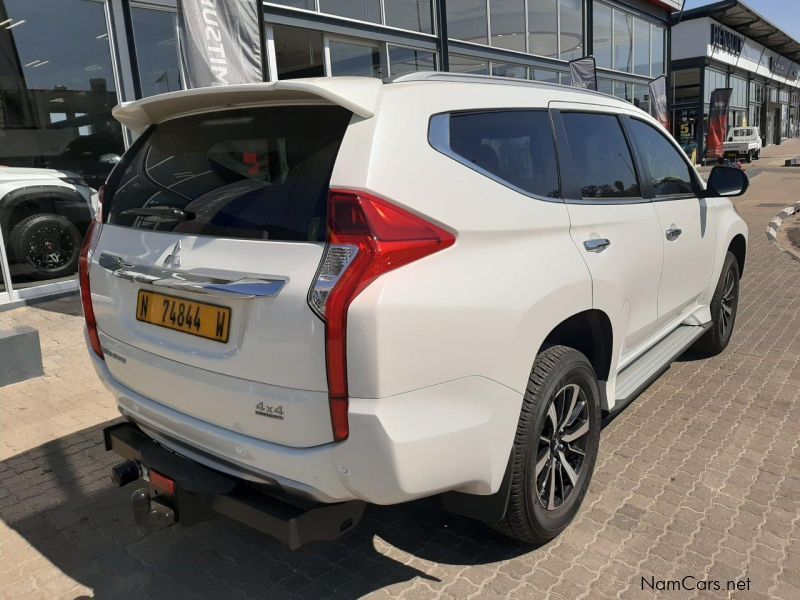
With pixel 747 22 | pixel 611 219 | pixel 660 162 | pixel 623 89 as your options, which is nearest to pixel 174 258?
pixel 611 219

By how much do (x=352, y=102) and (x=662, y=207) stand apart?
225 centimetres

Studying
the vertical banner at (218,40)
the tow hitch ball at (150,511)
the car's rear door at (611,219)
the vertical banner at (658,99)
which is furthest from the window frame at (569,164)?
the vertical banner at (658,99)

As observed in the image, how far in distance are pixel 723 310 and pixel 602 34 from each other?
626 inches

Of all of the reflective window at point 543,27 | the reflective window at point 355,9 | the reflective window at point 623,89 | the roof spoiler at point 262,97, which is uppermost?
the reflective window at point 543,27

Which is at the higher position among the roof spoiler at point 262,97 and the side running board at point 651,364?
the roof spoiler at point 262,97

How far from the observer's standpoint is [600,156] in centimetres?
312

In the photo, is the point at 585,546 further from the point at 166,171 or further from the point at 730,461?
the point at 166,171

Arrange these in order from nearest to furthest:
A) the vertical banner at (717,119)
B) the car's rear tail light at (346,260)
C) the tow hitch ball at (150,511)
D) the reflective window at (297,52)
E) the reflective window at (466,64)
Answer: the car's rear tail light at (346,260)
the tow hitch ball at (150,511)
the reflective window at (297,52)
the reflective window at (466,64)
the vertical banner at (717,119)

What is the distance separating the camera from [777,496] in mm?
3000

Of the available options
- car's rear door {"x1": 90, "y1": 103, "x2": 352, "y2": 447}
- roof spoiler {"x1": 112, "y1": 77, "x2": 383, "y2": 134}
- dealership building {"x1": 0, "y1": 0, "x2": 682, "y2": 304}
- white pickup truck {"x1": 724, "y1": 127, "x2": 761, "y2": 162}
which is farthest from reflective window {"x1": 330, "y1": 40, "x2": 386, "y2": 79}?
white pickup truck {"x1": 724, "y1": 127, "x2": 761, "y2": 162}

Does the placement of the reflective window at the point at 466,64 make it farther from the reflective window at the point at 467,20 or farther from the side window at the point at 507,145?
the side window at the point at 507,145

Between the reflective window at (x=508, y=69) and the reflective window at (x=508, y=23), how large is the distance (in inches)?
14.2

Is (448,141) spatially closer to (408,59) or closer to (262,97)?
(262,97)

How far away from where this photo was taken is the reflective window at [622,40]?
19.4 m
